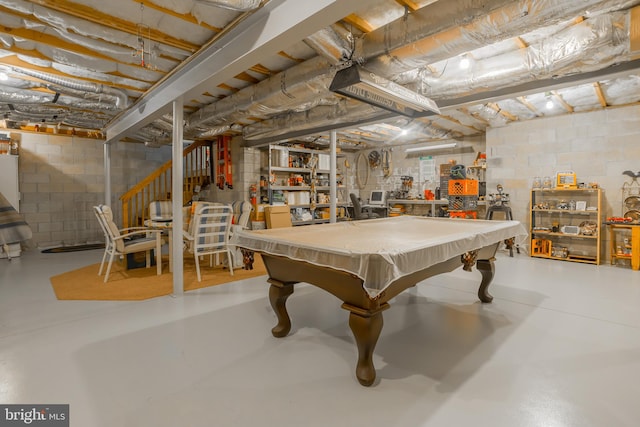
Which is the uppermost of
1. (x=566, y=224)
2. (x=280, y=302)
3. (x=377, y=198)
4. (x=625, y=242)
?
(x=377, y=198)

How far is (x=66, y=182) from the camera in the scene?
7.23 meters

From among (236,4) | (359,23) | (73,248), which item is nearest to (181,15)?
(236,4)

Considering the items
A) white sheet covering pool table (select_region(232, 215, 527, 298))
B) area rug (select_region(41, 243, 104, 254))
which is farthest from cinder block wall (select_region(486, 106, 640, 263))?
area rug (select_region(41, 243, 104, 254))

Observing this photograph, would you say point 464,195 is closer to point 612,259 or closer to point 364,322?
point 612,259

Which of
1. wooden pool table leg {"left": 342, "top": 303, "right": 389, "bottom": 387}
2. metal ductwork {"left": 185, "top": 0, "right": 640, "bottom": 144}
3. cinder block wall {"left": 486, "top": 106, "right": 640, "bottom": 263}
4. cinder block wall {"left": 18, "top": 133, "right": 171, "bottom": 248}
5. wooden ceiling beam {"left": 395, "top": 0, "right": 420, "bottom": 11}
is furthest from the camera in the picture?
cinder block wall {"left": 18, "top": 133, "right": 171, "bottom": 248}

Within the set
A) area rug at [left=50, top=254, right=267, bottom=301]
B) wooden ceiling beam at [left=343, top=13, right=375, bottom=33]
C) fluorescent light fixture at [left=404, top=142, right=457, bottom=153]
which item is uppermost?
wooden ceiling beam at [left=343, top=13, right=375, bottom=33]

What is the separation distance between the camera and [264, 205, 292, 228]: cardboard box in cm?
613

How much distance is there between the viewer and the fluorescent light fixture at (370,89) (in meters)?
2.77

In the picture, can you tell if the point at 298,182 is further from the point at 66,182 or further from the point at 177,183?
the point at 66,182

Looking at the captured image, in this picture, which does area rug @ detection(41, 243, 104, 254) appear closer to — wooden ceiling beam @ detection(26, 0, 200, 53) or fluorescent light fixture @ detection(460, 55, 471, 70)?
wooden ceiling beam @ detection(26, 0, 200, 53)

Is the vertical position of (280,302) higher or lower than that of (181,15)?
lower

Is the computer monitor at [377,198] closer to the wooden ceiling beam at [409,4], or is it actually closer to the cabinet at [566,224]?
the cabinet at [566,224]

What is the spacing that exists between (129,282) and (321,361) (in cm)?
320

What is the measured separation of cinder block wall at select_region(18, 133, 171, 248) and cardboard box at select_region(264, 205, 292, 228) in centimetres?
429
